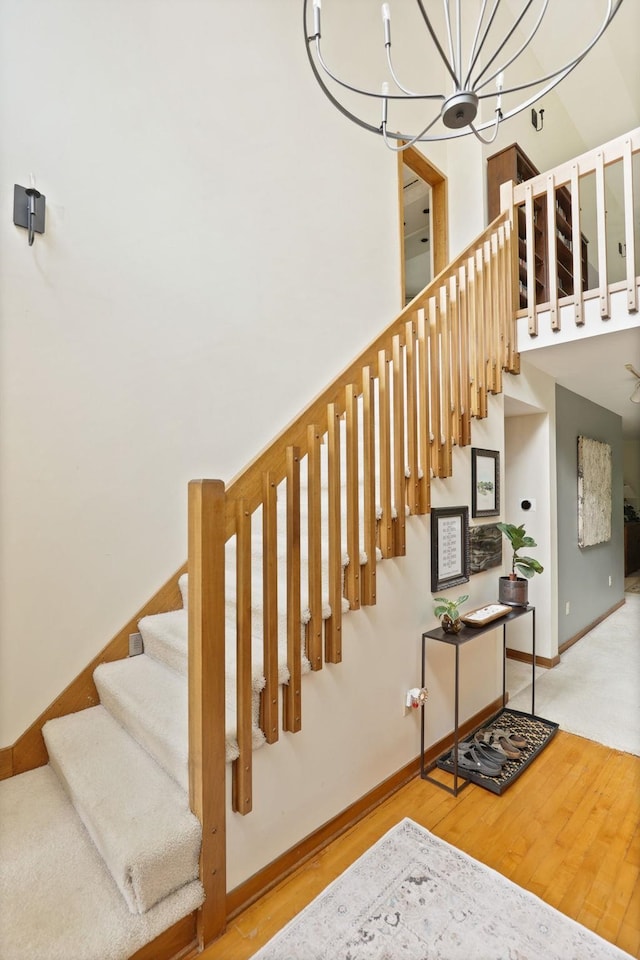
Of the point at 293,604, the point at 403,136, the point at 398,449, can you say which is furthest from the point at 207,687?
the point at 403,136

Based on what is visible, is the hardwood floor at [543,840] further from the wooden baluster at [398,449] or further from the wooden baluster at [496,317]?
the wooden baluster at [496,317]

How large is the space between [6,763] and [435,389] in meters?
2.57

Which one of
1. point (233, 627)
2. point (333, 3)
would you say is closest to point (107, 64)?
point (333, 3)

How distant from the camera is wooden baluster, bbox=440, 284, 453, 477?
99.0 inches

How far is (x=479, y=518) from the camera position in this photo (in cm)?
301

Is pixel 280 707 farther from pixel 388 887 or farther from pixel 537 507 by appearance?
pixel 537 507

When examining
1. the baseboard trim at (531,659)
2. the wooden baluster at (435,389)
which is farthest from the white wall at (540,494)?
the wooden baluster at (435,389)

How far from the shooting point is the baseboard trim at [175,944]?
1339 mm

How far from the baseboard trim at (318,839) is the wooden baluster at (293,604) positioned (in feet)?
1.64

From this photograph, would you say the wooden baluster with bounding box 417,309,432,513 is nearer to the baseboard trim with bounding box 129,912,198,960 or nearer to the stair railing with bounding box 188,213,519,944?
the stair railing with bounding box 188,213,519,944

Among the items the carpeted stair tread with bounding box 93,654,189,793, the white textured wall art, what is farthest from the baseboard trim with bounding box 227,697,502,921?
the white textured wall art

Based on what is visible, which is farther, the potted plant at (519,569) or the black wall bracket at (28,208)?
the potted plant at (519,569)

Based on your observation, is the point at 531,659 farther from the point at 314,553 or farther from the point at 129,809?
the point at 129,809

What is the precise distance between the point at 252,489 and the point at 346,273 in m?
2.58
